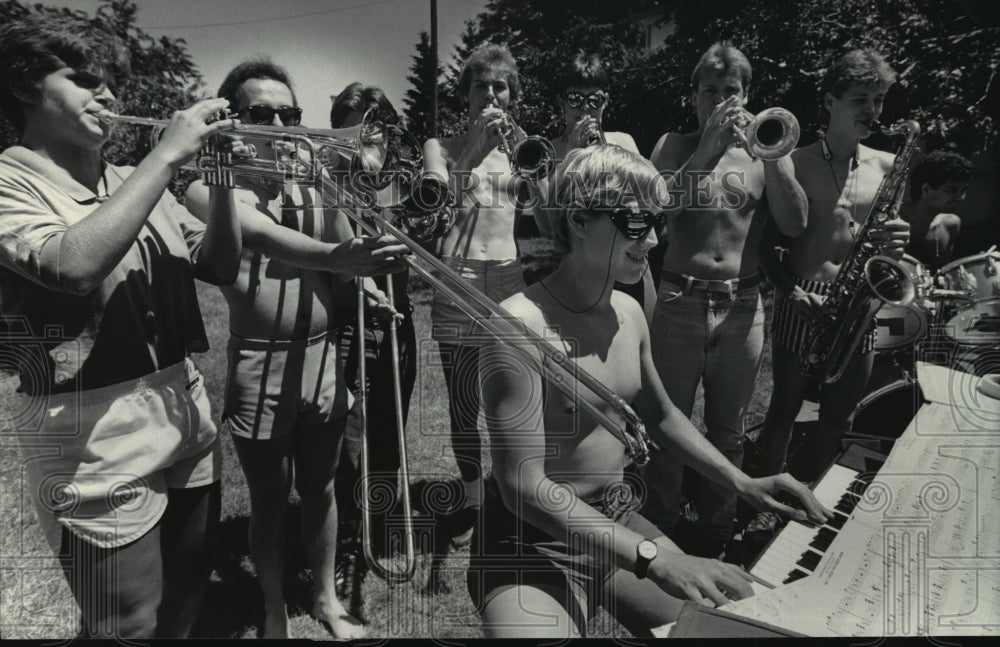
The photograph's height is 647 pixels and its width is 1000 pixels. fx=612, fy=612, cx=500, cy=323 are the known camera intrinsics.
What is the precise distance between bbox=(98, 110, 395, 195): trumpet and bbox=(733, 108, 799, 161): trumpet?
1507mm

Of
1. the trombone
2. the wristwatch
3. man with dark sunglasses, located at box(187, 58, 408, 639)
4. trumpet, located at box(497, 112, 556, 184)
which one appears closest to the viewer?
the wristwatch

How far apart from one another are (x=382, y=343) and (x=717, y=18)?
217 centimetres

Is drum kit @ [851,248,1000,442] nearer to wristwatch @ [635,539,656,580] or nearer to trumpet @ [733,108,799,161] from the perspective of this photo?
trumpet @ [733,108,799,161]

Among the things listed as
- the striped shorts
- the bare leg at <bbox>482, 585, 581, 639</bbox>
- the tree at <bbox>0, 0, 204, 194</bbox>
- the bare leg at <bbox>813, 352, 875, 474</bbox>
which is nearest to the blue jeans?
the striped shorts

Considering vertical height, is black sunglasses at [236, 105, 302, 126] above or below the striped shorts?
above

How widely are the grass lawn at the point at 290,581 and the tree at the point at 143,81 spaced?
3.83 ft

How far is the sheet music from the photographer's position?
7.17ft

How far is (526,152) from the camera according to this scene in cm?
267

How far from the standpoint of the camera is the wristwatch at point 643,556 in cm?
172

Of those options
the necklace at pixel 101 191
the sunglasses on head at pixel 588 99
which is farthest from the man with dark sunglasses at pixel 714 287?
the necklace at pixel 101 191

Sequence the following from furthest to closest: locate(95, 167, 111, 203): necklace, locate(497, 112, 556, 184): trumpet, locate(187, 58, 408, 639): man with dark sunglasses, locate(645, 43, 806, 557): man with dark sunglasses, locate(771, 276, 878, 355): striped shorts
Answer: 1. locate(771, 276, 878, 355): striped shorts
2. locate(645, 43, 806, 557): man with dark sunglasses
3. locate(497, 112, 556, 184): trumpet
4. locate(187, 58, 408, 639): man with dark sunglasses
5. locate(95, 167, 111, 203): necklace

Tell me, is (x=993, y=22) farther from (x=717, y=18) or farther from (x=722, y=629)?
(x=722, y=629)

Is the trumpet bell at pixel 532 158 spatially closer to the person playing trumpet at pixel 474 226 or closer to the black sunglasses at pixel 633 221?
the person playing trumpet at pixel 474 226

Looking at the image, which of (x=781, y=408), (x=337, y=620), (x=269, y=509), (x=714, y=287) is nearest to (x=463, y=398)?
(x=269, y=509)
